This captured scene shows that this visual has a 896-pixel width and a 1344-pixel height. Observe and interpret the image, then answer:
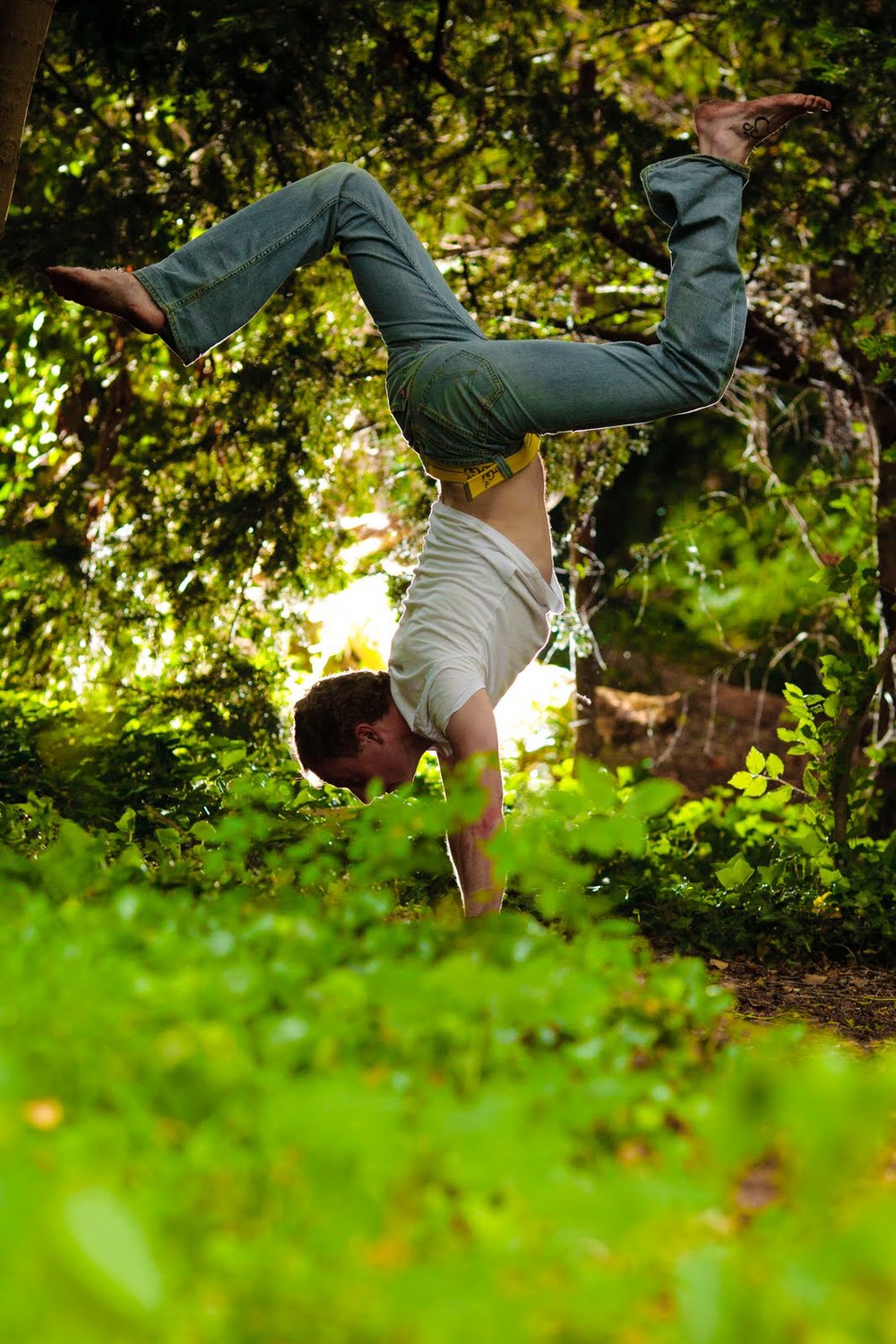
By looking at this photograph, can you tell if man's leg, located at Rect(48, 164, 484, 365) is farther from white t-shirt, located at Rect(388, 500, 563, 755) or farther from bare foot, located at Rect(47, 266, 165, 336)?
white t-shirt, located at Rect(388, 500, 563, 755)

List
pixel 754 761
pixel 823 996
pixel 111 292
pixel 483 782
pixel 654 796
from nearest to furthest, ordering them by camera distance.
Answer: pixel 654 796, pixel 483 782, pixel 111 292, pixel 823 996, pixel 754 761

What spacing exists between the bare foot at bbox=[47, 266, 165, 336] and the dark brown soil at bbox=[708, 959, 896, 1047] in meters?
2.05

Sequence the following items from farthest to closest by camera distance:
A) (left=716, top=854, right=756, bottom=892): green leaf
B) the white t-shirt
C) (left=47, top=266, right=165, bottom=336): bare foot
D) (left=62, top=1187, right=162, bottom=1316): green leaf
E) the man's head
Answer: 1. (left=716, top=854, right=756, bottom=892): green leaf
2. the man's head
3. the white t-shirt
4. (left=47, top=266, right=165, bottom=336): bare foot
5. (left=62, top=1187, right=162, bottom=1316): green leaf

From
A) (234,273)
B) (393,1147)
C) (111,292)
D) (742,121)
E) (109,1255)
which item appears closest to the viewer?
(109,1255)

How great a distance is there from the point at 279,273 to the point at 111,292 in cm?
38

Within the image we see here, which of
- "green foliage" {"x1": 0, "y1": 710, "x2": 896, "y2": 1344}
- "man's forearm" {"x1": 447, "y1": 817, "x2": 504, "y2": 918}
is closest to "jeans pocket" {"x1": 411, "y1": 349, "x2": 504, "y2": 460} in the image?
"man's forearm" {"x1": 447, "y1": 817, "x2": 504, "y2": 918}

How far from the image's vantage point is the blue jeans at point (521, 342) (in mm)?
2754

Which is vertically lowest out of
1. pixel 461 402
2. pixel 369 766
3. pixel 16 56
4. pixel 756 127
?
pixel 369 766

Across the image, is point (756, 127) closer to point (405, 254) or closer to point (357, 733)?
point (405, 254)

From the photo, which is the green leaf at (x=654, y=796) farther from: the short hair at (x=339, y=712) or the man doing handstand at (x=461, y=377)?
the short hair at (x=339, y=712)

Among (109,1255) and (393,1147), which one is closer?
(109,1255)

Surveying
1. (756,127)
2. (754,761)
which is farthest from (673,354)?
(754,761)

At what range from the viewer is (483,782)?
8.09 feet

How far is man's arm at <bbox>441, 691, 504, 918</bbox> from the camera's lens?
2525mm
